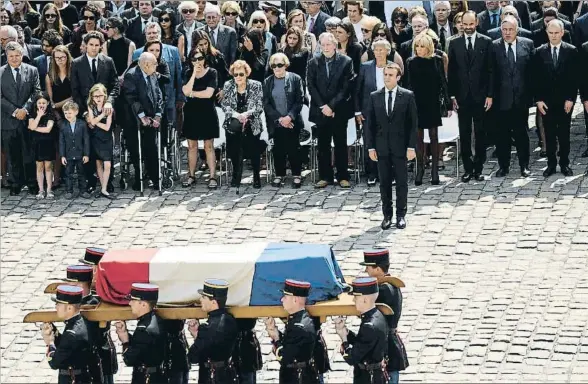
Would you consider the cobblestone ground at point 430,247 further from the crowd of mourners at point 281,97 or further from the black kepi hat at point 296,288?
the black kepi hat at point 296,288

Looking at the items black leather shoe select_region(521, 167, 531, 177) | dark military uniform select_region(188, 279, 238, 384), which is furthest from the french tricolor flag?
Answer: black leather shoe select_region(521, 167, 531, 177)

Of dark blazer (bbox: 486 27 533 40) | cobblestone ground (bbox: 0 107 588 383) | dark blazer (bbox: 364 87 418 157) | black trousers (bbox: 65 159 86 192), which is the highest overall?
dark blazer (bbox: 486 27 533 40)

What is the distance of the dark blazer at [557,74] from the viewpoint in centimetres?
2119

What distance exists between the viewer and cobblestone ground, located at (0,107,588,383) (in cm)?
1650

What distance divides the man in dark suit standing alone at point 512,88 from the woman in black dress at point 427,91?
0.67m

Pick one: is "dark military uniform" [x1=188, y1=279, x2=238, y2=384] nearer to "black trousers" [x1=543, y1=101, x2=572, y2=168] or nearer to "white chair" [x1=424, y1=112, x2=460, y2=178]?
"white chair" [x1=424, y1=112, x2=460, y2=178]

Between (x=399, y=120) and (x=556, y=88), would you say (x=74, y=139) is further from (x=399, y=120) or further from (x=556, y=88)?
(x=556, y=88)

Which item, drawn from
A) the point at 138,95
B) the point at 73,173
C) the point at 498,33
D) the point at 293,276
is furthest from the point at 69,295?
the point at 498,33

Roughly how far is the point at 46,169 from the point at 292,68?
10.3ft

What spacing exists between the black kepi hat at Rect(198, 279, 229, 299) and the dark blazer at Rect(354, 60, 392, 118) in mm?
Result: 6442

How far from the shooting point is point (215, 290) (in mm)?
14703

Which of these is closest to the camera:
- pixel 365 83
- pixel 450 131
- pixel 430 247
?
pixel 430 247

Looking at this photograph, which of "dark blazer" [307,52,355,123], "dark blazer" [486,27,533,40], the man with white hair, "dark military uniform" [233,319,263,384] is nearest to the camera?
"dark military uniform" [233,319,263,384]

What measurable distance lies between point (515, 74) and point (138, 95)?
14.5 feet
